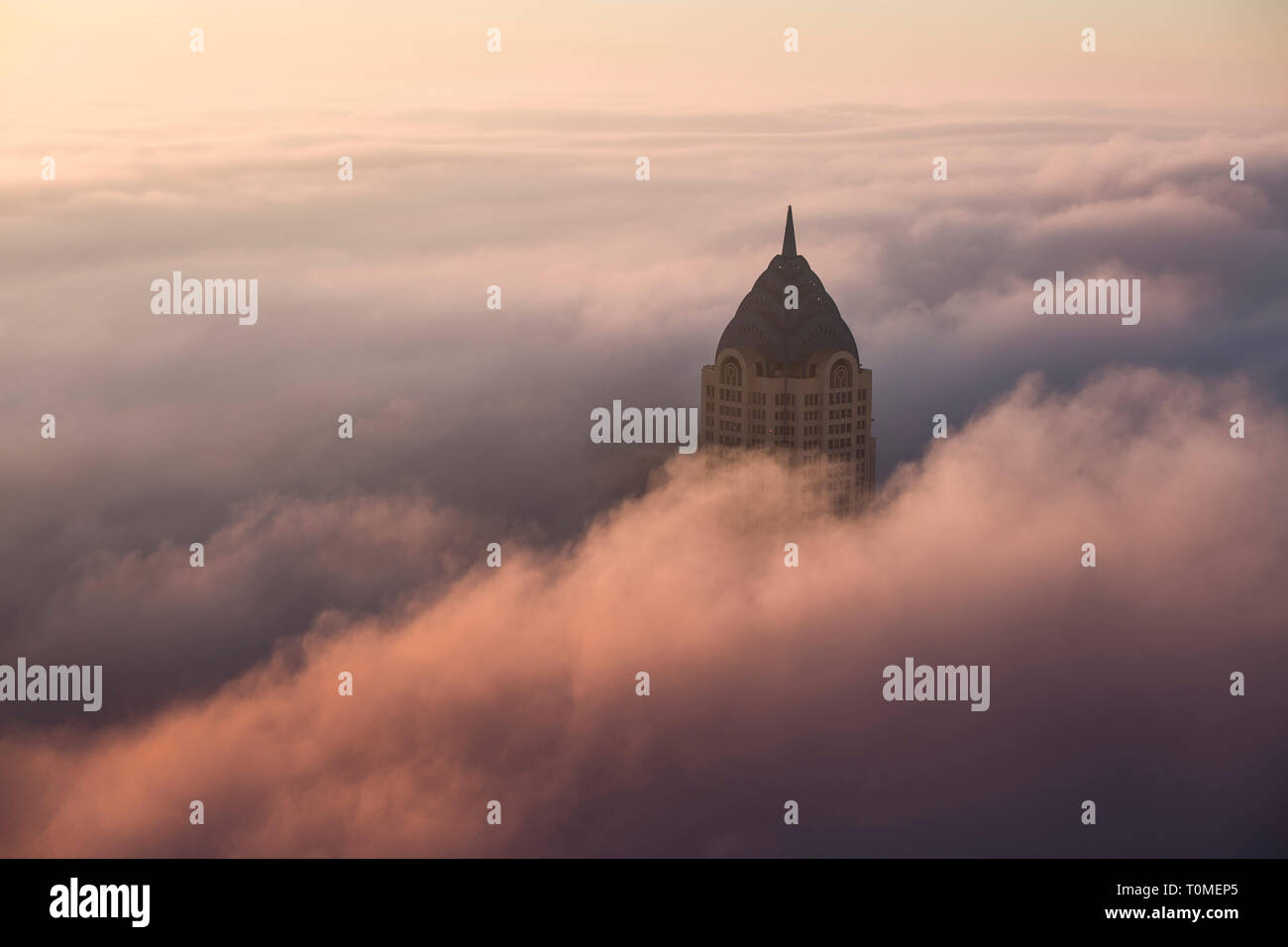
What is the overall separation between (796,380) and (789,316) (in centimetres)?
389

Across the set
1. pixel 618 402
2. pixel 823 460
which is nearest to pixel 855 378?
pixel 823 460

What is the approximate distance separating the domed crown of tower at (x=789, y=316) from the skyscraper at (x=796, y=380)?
0.06m

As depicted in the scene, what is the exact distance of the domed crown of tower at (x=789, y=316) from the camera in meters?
125

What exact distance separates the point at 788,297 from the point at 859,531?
1478cm

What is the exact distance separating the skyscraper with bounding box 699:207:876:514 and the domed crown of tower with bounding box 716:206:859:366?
0.06m

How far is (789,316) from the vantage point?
12606cm

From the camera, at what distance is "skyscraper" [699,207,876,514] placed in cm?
12594

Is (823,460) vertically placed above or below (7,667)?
above

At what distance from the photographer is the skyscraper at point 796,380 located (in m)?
126

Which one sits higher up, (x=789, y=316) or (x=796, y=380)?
(x=789, y=316)
